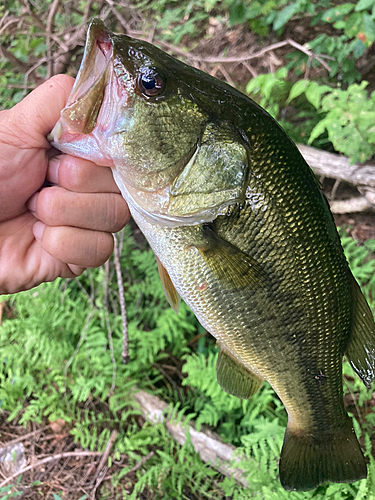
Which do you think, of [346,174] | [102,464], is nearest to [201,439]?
[102,464]

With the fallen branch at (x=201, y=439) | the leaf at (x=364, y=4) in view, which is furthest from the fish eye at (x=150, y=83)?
the leaf at (x=364, y=4)

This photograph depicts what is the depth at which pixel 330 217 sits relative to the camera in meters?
1.19

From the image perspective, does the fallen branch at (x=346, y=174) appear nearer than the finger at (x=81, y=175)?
No

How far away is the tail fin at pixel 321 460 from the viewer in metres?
1.39

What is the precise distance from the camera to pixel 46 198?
1178 millimetres

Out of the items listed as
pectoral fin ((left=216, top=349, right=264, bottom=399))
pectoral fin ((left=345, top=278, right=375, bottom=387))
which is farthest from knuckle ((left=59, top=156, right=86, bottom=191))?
pectoral fin ((left=345, top=278, right=375, bottom=387))

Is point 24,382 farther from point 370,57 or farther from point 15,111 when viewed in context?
point 370,57

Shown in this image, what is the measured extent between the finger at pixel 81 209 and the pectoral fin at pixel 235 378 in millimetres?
719

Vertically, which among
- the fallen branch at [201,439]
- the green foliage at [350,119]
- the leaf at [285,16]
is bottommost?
the fallen branch at [201,439]

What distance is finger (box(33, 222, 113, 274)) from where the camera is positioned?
122 cm

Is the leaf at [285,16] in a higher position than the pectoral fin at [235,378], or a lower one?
higher

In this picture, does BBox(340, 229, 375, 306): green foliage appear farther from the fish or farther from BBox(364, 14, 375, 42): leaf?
BBox(364, 14, 375, 42): leaf

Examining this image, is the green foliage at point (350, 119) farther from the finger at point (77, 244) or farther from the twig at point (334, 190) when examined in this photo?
the finger at point (77, 244)

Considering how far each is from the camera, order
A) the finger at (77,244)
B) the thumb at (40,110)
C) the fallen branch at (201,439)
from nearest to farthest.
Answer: the thumb at (40,110) < the finger at (77,244) < the fallen branch at (201,439)
